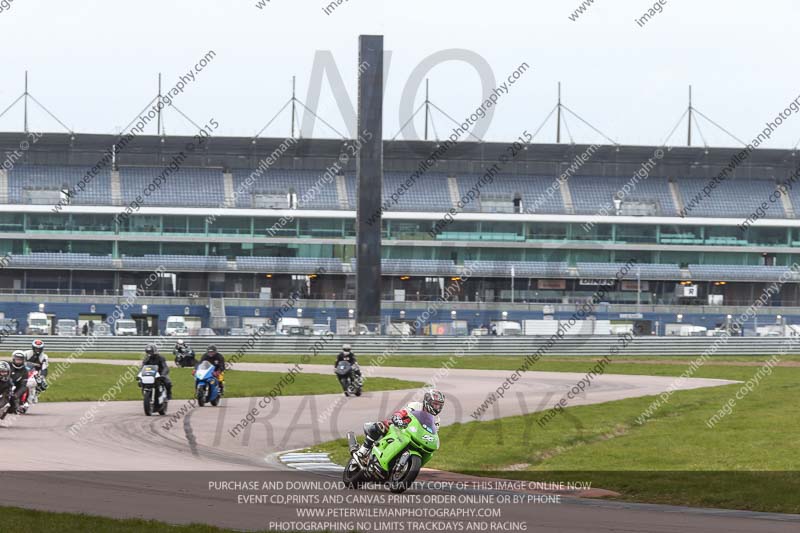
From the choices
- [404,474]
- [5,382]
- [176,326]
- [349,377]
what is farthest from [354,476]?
[176,326]

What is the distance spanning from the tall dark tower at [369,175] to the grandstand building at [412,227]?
16.1 meters

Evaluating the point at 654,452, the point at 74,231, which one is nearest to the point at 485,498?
the point at 654,452

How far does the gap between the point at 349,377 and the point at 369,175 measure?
3528 cm

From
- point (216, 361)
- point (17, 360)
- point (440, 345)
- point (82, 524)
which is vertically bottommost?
point (82, 524)

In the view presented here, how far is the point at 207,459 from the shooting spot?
21344mm

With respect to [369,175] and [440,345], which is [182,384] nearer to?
[440,345]

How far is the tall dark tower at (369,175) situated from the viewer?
70500mm

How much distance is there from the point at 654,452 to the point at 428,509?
9661mm

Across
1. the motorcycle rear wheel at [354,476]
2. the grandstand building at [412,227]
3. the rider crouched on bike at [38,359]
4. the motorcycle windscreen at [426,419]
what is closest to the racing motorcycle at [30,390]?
the rider crouched on bike at [38,359]

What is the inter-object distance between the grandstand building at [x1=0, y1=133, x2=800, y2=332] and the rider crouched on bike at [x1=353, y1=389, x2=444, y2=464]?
72494 millimetres

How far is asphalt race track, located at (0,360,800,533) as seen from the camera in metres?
14.8

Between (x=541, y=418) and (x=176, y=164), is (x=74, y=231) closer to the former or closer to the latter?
(x=176, y=164)

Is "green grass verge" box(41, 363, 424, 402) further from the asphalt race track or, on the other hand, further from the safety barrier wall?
the safety barrier wall

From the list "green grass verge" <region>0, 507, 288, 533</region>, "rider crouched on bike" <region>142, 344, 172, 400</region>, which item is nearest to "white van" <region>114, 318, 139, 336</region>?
"rider crouched on bike" <region>142, 344, 172, 400</region>
